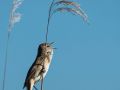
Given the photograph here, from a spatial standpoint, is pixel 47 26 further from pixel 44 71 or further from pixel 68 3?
pixel 44 71

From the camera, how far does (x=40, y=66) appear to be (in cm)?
539

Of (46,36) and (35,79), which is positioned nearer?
(46,36)

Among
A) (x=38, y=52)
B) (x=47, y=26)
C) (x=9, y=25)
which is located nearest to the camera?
(x=47, y=26)

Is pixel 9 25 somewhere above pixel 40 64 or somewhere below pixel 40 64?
above

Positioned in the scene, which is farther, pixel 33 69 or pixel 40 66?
pixel 40 66

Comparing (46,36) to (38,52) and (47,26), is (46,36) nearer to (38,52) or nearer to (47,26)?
(47,26)

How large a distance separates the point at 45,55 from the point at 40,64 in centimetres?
22

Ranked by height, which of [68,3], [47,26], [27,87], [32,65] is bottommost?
[27,87]

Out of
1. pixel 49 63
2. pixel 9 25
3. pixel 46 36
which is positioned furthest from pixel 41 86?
pixel 49 63

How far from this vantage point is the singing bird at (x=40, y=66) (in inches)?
205

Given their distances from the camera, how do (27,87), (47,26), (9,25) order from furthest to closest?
1. (27,87)
2. (9,25)
3. (47,26)

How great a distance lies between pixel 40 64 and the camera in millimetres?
5371

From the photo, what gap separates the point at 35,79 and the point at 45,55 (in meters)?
0.49

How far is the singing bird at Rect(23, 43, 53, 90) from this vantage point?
17.1 ft
